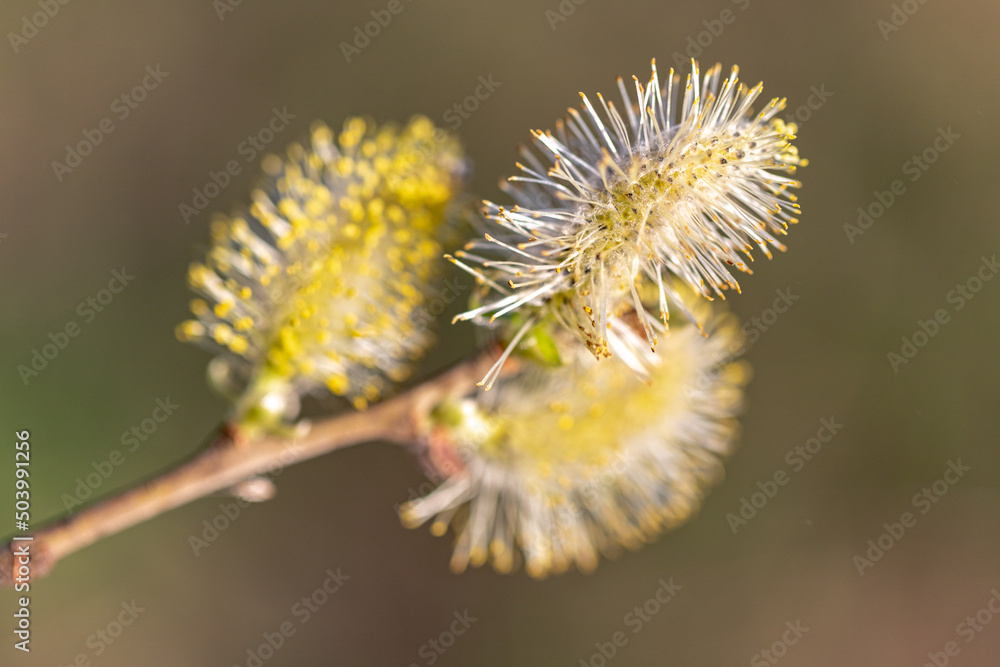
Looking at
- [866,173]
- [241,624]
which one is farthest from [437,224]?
[866,173]

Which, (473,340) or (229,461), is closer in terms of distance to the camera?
(229,461)

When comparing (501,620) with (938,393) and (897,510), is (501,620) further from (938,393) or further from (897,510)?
(938,393)

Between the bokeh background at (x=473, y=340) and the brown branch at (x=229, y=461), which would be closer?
the brown branch at (x=229, y=461)

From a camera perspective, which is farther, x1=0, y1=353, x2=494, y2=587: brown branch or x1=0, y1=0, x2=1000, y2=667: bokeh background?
x1=0, y1=0, x2=1000, y2=667: bokeh background
